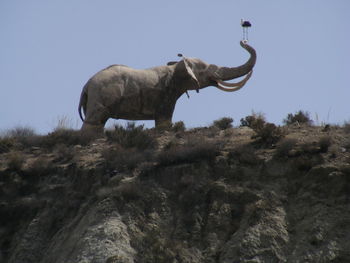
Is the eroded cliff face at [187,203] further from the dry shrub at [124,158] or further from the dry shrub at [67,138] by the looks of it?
the dry shrub at [67,138]

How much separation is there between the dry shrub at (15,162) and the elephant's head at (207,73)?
559 cm

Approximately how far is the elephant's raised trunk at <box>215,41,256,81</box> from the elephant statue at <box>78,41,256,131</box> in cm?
105

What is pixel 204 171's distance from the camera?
25.0 m

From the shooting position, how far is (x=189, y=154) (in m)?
25.4

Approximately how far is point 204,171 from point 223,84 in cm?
678

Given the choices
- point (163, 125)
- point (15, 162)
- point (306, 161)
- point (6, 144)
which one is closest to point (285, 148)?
point (306, 161)

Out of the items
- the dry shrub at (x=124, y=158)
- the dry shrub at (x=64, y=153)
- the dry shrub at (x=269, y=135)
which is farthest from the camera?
the dry shrub at (x=64, y=153)

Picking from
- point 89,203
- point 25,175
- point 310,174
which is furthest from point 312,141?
point 25,175

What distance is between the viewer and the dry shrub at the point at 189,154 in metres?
25.4

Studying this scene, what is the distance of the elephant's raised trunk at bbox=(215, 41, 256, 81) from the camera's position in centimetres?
3105

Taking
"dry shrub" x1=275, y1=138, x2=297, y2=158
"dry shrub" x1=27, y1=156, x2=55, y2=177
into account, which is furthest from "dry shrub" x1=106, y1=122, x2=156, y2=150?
"dry shrub" x1=275, y1=138, x2=297, y2=158

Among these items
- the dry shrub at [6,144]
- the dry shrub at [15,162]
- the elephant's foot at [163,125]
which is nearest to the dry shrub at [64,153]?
the dry shrub at [15,162]

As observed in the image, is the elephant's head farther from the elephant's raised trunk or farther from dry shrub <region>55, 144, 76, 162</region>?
dry shrub <region>55, 144, 76, 162</region>

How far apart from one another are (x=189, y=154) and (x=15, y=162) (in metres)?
5.31
